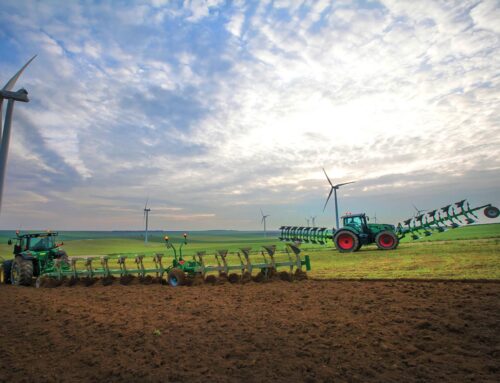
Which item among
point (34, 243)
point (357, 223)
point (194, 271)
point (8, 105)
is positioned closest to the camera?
point (194, 271)

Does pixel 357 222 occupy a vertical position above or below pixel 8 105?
below

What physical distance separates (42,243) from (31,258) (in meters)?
1.59

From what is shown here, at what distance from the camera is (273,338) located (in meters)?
6.54

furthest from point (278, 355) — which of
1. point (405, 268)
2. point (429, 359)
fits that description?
point (405, 268)

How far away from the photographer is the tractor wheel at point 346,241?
80.3ft

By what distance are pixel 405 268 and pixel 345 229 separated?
10.8 metres

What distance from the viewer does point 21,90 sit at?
23688mm

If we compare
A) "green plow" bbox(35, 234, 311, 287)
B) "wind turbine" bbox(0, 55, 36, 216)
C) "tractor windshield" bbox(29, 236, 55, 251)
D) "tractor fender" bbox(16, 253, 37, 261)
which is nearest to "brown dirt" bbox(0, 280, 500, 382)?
"green plow" bbox(35, 234, 311, 287)

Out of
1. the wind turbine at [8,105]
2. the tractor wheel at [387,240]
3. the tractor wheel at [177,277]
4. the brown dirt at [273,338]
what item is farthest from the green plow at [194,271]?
the tractor wheel at [387,240]

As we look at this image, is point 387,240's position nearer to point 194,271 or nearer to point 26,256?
point 194,271

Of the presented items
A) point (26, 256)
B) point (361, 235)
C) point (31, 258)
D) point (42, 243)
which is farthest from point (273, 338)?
point (361, 235)

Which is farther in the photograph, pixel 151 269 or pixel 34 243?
pixel 34 243

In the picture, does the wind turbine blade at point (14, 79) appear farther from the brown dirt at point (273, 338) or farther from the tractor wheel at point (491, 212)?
the tractor wheel at point (491, 212)

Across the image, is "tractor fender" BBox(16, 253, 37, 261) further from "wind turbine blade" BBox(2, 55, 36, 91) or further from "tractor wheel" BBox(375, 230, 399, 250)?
"tractor wheel" BBox(375, 230, 399, 250)
